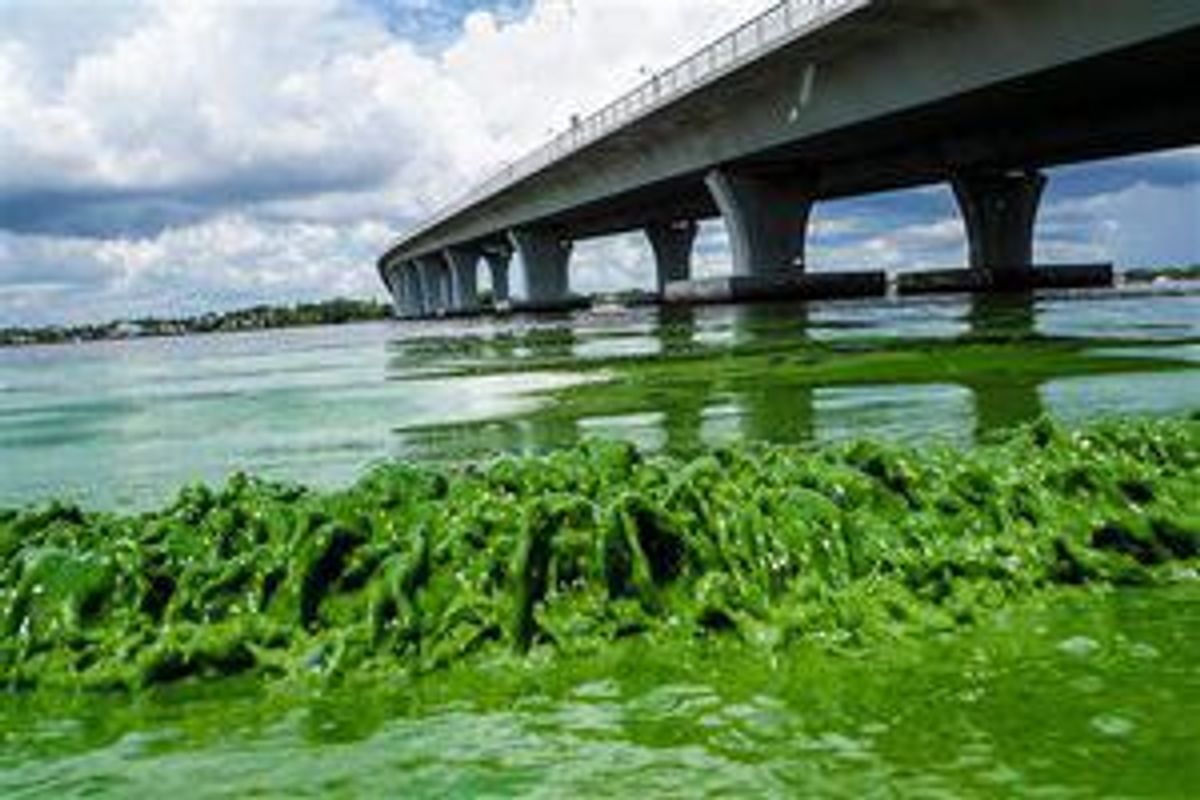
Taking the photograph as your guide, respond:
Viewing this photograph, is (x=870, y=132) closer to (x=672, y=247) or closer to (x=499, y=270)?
(x=672, y=247)

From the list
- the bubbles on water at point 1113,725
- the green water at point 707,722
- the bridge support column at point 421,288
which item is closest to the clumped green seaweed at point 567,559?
the green water at point 707,722

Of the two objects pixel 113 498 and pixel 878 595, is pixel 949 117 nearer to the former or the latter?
pixel 113 498

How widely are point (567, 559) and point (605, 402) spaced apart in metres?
11.3

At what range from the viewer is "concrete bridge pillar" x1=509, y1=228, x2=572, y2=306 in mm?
101250

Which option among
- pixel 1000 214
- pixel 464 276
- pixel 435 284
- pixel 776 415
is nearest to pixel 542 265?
pixel 464 276

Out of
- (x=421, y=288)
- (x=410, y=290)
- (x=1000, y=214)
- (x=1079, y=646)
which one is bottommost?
(x=410, y=290)

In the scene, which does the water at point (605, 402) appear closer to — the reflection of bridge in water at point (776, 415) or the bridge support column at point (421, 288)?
the reflection of bridge in water at point (776, 415)

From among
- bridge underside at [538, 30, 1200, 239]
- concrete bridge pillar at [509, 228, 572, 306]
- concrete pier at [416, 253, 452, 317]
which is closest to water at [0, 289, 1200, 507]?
bridge underside at [538, 30, 1200, 239]

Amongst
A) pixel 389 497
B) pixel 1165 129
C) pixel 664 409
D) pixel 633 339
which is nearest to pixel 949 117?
pixel 1165 129

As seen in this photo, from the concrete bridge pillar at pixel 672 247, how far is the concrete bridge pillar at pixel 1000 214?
36620 millimetres

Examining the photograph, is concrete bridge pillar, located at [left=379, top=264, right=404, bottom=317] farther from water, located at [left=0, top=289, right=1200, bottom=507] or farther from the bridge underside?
water, located at [left=0, top=289, right=1200, bottom=507]

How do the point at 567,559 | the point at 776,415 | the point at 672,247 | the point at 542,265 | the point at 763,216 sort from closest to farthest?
1. the point at 567,559
2. the point at 776,415
3. the point at 763,216
4. the point at 542,265
5. the point at 672,247

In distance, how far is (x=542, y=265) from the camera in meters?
102

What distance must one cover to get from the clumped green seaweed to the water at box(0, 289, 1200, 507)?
159 inches
